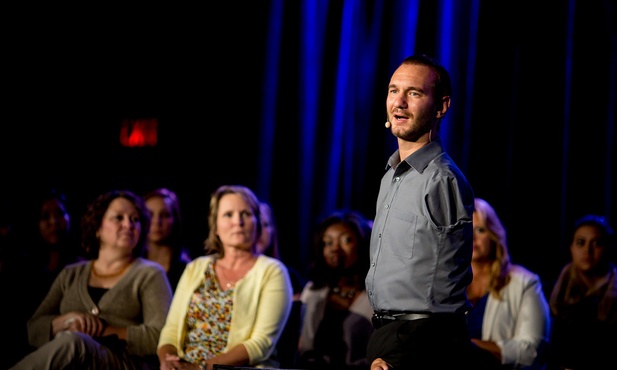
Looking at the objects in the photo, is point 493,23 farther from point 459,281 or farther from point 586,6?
point 459,281

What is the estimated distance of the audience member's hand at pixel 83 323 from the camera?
3.49 meters

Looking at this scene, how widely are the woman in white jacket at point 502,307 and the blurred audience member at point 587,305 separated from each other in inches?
9.8

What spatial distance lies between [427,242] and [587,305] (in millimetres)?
2304

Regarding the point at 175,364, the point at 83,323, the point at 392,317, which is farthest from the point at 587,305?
the point at 83,323

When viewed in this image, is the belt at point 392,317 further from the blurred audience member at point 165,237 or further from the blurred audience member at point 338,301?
the blurred audience member at point 165,237

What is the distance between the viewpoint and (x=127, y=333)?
11.5ft

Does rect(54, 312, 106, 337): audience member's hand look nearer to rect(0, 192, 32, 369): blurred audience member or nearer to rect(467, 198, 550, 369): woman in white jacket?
rect(0, 192, 32, 369): blurred audience member

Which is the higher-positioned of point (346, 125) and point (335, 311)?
point (346, 125)

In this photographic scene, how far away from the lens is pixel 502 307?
3.46m

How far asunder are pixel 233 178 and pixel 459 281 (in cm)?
472

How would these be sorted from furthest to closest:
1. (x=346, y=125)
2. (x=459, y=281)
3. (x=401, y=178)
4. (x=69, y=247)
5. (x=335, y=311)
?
(x=346, y=125) → (x=69, y=247) → (x=335, y=311) → (x=401, y=178) → (x=459, y=281)

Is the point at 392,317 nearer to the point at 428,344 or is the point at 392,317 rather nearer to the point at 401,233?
the point at 428,344

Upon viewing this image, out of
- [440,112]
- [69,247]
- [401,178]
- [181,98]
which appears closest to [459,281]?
[401,178]

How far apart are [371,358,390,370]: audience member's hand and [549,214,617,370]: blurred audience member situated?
6.08 feet
